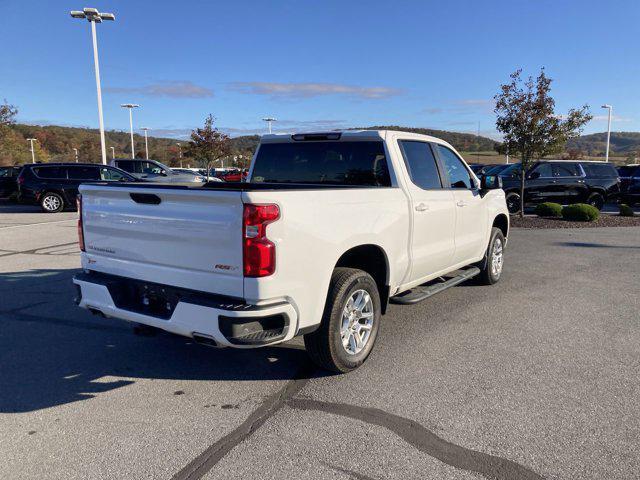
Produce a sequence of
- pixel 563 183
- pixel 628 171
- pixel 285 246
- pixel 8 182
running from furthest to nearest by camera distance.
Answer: pixel 628 171 → pixel 8 182 → pixel 563 183 → pixel 285 246

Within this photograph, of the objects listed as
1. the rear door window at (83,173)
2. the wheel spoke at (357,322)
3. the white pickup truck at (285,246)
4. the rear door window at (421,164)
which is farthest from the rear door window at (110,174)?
the wheel spoke at (357,322)

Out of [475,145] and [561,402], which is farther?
[475,145]

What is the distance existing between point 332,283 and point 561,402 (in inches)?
71.8

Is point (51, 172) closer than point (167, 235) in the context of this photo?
No

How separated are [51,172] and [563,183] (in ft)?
58.1

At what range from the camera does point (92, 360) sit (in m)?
4.25

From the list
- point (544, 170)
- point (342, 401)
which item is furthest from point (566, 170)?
point (342, 401)

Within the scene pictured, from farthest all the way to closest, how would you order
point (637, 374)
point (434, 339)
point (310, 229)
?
1. point (434, 339)
2. point (637, 374)
3. point (310, 229)

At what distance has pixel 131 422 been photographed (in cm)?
324

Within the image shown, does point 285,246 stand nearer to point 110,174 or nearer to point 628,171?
point 110,174

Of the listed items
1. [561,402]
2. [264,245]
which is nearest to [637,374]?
[561,402]

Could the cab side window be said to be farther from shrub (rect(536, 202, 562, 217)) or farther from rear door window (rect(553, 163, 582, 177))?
rear door window (rect(553, 163, 582, 177))

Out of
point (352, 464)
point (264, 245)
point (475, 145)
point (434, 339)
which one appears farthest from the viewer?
point (475, 145)

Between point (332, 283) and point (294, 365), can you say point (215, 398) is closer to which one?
point (294, 365)
